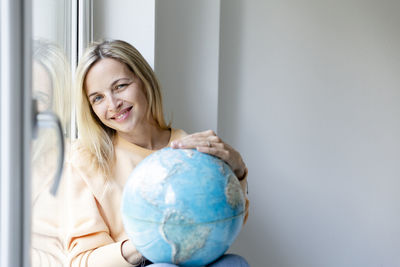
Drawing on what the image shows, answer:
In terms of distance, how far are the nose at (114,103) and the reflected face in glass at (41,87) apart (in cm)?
45

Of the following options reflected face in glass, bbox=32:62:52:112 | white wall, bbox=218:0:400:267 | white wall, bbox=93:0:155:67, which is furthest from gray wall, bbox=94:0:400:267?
reflected face in glass, bbox=32:62:52:112

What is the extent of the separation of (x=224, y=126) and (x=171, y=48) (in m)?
0.56

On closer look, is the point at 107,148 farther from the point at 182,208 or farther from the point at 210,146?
the point at 182,208

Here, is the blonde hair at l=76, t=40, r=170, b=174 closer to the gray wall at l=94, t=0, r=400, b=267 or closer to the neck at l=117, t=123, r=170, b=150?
the neck at l=117, t=123, r=170, b=150

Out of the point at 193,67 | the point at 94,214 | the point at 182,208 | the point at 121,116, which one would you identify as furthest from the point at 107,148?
the point at 193,67

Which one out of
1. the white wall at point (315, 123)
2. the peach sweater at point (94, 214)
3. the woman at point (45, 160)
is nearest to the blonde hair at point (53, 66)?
the woman at point (45, 160)

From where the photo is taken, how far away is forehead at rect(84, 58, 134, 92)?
55.8 inches

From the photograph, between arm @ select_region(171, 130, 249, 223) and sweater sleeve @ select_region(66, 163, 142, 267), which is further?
sweater sleeve @ select_region(66, 163, 142, 267)

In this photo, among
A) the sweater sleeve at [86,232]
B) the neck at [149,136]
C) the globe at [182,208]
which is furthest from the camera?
the neck at [149,136]

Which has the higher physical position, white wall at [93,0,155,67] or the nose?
white wall at [93,0,155,67]

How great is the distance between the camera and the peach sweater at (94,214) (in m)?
1.29

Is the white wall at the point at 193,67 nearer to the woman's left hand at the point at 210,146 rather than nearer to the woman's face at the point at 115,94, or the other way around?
the woman's face at the point at 115,94
